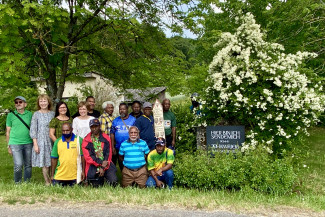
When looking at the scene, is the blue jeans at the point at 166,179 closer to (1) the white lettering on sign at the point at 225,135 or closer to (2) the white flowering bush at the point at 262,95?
(1) the white lettering on sign at the point at 225,135

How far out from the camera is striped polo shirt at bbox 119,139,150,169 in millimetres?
6023

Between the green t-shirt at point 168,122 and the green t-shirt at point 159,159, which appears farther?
the green t-shirt at point 168,122

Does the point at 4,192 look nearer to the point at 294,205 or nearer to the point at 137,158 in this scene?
the point at 137,158

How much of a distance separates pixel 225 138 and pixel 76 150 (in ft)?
10.7

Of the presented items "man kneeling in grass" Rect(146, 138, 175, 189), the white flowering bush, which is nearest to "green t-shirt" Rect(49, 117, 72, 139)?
"man kneeling in grass" Rect(146, 138, 175, 189)

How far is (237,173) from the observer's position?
579 cm

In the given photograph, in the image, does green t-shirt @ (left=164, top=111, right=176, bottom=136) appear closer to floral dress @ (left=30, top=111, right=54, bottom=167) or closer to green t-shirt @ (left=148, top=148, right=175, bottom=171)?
green t-shirt @ (left=148, top=148, right=175, bottom=171)

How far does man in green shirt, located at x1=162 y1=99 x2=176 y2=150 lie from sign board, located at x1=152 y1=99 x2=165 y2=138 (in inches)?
9.9

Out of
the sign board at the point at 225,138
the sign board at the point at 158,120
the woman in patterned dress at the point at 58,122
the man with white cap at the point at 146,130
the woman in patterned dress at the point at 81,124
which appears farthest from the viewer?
the sign board at the point at 225,138

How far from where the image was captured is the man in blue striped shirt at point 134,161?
6.03 meters

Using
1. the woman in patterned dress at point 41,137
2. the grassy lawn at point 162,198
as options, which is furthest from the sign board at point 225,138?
the woman in patterned dress at point 41,137

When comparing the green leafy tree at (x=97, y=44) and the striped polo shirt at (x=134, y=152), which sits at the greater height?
the green leafy tree at (x=97, y=44)

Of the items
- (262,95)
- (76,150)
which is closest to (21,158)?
(76,150)

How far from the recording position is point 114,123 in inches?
261
